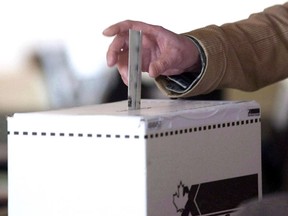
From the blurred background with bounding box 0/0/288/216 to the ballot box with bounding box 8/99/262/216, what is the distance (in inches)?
27.7

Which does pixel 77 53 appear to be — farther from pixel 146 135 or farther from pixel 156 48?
pixel 146 135

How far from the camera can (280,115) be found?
1.67m

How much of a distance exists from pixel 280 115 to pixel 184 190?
30.9 inches

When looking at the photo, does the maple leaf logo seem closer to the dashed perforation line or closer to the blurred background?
the dashed perforation line

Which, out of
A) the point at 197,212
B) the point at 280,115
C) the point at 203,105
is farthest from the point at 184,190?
the point at 280,115

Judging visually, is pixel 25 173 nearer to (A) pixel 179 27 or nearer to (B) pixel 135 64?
(B) pixel 135 64

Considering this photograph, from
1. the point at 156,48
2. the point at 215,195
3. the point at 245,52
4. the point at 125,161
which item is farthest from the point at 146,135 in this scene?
the point at 245,52

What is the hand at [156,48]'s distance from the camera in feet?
3.45

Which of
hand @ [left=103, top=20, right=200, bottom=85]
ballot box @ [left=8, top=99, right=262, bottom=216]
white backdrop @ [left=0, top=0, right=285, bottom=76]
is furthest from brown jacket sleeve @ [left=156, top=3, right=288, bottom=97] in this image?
white backdrop @ [left=0, top=0, right=285, bottom=76]

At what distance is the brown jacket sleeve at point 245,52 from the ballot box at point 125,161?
0.16 metres

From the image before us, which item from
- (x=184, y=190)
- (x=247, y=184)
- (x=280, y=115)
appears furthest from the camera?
(x=280, y=115)

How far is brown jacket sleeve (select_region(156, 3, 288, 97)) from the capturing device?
1146 millimetres

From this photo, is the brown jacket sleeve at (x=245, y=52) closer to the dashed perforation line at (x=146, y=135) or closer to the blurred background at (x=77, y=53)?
the dashed perforation line at (x=146, y=135)

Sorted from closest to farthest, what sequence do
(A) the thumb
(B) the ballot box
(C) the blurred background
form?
(B) the ballot box < (A) the thumb < (C) the blurred background
